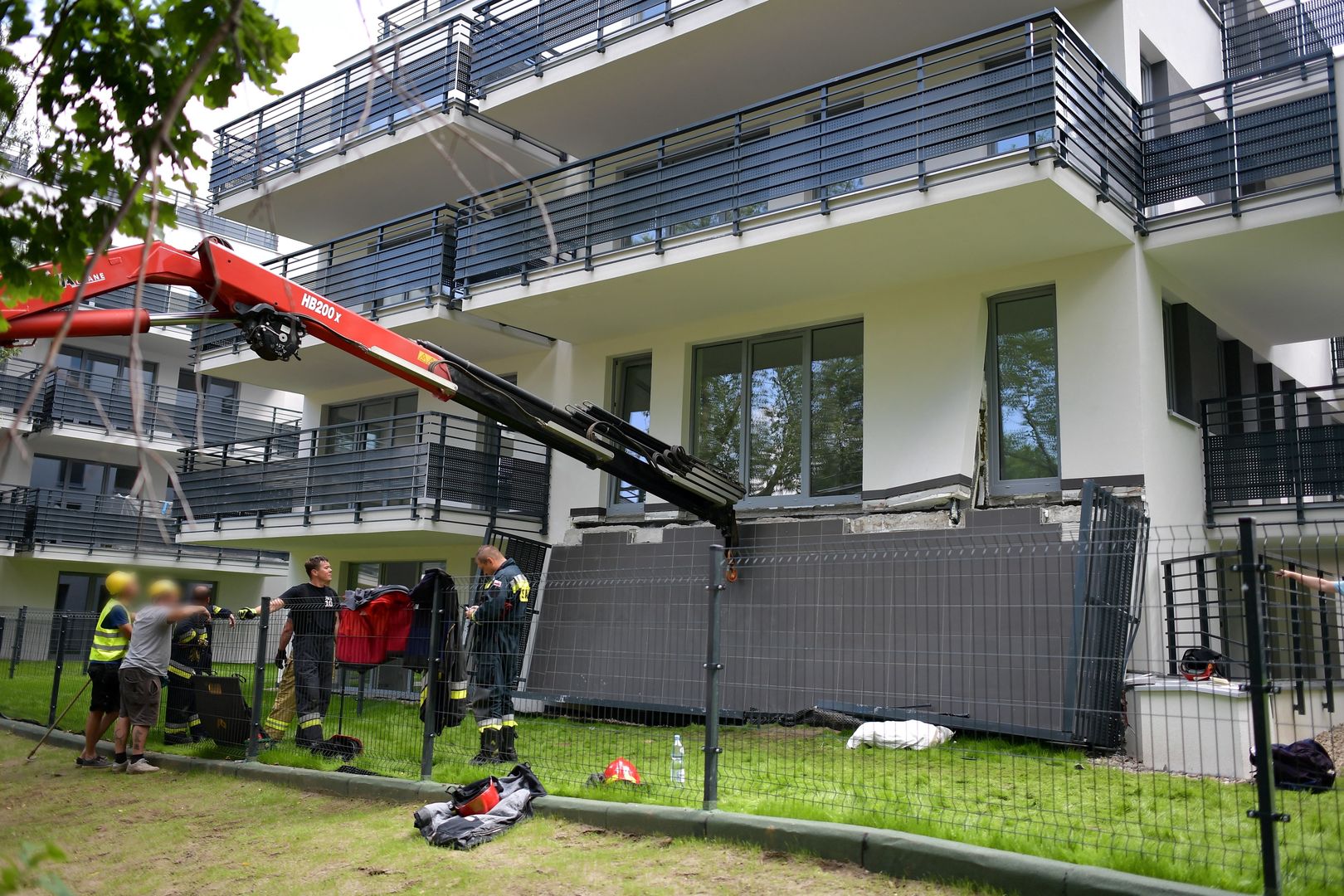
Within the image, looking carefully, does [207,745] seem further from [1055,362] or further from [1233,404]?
[1233,404]

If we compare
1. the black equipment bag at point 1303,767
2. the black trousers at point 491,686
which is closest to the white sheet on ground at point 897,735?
the black equipment bag at point 1303,767

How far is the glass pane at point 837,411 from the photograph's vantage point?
1292 centimetres

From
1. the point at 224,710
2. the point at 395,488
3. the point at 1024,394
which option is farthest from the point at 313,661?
the point at 1024,394

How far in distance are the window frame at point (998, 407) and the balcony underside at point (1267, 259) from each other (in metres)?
1.22

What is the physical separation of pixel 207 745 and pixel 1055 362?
32.6 feet

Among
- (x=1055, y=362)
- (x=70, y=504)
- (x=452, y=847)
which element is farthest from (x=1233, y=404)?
(x=70, y=504)

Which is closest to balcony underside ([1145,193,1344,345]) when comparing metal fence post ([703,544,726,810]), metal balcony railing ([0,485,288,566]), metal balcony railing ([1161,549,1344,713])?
metal balcony railing ([1161,549,1344,713])

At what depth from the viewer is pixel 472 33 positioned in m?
16.8

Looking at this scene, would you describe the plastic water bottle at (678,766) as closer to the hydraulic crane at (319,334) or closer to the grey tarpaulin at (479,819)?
the grey tarpaulin at (479,819)

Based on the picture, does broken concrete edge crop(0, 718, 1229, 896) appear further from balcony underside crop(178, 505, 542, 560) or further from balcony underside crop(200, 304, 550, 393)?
balcony underside crop(200, 304, 550, 393)

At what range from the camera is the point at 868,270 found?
12.3 metres

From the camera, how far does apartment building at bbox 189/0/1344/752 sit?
1109cm

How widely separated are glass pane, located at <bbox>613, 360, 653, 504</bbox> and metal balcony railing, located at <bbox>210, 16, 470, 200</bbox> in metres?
4.76

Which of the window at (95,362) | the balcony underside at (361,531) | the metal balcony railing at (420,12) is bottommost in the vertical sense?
the balcony underside at (361,531)
